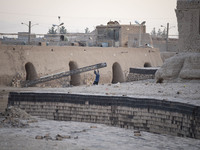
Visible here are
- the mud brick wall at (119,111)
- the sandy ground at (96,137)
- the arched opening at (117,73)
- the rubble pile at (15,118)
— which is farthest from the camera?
the arched opening at (117,73)

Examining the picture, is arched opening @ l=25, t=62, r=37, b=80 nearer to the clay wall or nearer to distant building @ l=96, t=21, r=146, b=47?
the clay wall

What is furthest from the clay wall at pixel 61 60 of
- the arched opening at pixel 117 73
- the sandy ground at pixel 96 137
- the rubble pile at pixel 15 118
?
the sandy ground at pixel 96 137

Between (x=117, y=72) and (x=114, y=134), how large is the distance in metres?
22.4

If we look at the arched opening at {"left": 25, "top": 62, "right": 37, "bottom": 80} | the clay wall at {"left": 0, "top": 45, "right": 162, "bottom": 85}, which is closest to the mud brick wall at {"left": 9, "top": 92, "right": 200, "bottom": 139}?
the clay wall at {"left": 0, "top": 45, "right": 162, "bottom": 85}

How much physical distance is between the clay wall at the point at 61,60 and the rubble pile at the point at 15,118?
446 inches

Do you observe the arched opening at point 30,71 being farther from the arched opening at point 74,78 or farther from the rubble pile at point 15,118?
the rubble pile at point 15,118

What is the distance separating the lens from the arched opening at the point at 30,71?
1183 inches

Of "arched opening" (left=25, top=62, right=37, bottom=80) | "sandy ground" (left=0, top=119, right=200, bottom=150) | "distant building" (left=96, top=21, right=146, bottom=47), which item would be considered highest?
"distant building" (left=96, top=21, right=146, bottom=47)

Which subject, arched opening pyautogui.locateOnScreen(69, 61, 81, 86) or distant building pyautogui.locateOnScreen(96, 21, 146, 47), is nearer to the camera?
arched opening pyautogui.locateOnScreen(69, 61, 81, 86)

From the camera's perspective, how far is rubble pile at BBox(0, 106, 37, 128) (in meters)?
15.3

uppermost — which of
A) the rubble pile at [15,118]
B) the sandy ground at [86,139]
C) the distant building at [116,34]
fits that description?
the distant building at [116,34]

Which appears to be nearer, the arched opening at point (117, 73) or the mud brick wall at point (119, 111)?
the mud brick wall at point (119, 111)

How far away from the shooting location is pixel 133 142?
13078 millimetres

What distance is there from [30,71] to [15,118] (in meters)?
14.4
